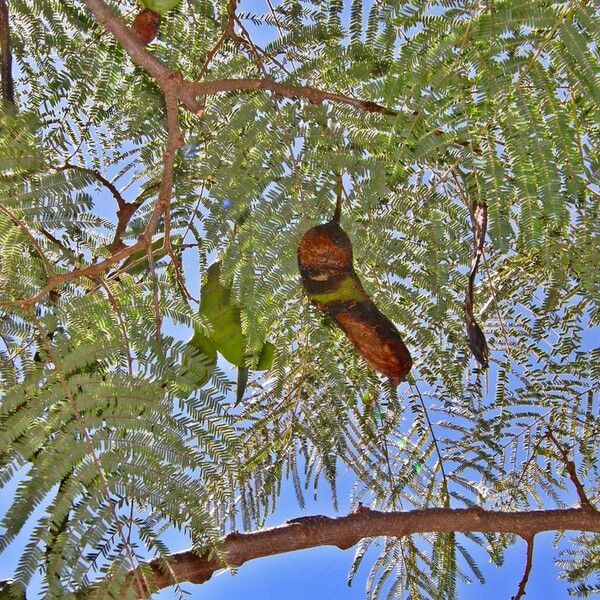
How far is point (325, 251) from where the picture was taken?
253 cm

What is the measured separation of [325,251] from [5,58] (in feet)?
5.76

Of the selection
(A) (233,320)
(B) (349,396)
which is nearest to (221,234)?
(A) (233,320)

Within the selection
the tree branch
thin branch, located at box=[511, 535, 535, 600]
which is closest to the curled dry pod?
the tree branch

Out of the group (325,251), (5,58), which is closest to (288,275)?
(325,251)

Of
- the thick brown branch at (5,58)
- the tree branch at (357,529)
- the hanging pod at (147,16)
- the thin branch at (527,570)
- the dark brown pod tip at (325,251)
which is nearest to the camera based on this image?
the dark brown pod tip at (325,251)

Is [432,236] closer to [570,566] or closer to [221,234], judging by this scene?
[221,234]

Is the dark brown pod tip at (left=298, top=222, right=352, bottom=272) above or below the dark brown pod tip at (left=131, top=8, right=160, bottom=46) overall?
below

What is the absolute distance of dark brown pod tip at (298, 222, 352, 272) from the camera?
8.23ft

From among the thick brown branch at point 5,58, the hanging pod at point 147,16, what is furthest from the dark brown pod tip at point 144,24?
the thick brown branch at point 5,58

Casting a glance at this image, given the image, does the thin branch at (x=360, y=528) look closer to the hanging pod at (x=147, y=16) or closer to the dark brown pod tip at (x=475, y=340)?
the dark brown pod tip at (x=475, y=340)

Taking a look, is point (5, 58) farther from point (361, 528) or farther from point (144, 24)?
point (361, 528)

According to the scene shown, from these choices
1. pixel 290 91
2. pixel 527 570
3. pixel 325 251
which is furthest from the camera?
pixel 527 570

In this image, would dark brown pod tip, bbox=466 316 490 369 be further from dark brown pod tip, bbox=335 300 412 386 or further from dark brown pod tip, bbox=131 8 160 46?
dark brown pod tip, bbox=131 8 160 46

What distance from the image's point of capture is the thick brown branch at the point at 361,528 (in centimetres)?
301
